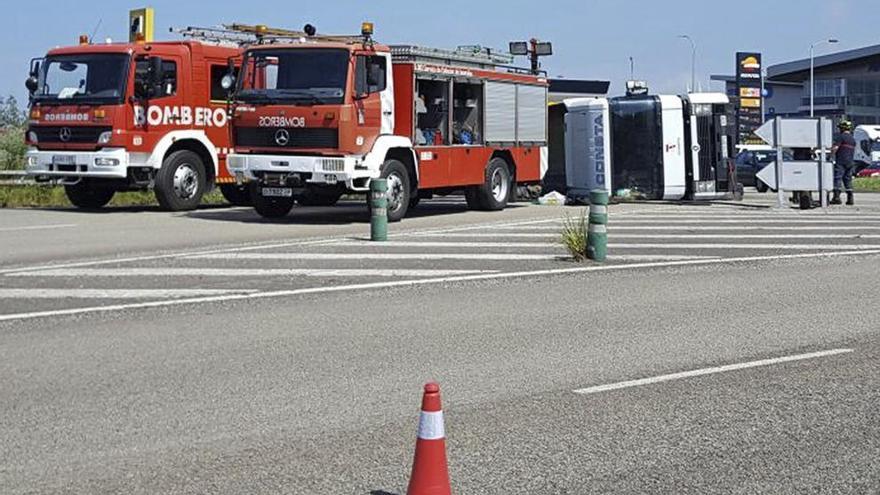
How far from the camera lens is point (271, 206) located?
22.4 m

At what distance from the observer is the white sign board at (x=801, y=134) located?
975 inches

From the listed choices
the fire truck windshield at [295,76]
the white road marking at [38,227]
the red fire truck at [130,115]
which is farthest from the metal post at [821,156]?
the white road marking at [38,227]

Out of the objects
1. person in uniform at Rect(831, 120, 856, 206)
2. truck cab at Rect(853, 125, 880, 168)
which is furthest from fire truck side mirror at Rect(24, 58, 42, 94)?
truck cab at Rect(853, 125, 880, 168)

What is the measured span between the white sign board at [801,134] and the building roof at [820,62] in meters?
64.3

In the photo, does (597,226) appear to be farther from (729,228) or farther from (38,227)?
(38,227)

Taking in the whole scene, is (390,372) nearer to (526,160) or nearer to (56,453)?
(56,453)

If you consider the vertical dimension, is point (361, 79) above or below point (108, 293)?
above

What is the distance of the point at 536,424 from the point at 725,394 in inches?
56.9

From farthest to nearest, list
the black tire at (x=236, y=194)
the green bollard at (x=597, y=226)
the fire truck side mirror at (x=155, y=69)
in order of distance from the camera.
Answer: the black tire at (x=236, y=194) < the fire truck side mirror at (x=155, y=69) < the green bollard at (x=597, y=226)

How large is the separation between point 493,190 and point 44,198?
10.4m

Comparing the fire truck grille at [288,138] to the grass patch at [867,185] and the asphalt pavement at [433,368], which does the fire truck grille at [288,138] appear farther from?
the grass patch at [867,185]

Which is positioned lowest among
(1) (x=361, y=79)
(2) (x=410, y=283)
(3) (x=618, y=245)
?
(2) (x=410, y=283)

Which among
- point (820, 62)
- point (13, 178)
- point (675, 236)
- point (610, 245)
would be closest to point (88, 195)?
point (13, 178)

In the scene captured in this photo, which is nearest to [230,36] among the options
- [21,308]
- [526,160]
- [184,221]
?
[184,221]
